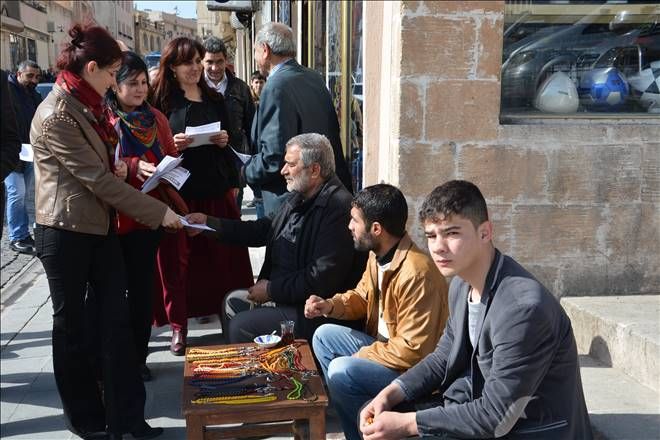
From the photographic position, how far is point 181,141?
4.17m

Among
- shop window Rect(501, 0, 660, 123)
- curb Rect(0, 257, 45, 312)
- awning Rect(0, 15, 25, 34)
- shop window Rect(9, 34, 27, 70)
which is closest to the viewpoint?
shop window Rect(501, 0, 660, 123)

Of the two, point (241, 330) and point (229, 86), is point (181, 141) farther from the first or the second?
point (241, 330)

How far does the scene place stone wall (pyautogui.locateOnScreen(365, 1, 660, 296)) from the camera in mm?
3740

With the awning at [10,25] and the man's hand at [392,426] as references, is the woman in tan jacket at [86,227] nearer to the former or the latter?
the man's hand at [392,426]

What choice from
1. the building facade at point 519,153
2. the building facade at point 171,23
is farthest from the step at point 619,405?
the building facade at point 171,23

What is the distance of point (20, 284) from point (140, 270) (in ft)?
10.1

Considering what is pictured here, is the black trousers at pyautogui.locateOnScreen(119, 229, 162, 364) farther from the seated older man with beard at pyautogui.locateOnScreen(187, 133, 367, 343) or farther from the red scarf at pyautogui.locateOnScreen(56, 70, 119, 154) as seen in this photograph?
the red scarf at pyautogui.locateOnScreen(56, 70, 119, 154)

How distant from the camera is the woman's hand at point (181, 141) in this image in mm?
Result: 4160

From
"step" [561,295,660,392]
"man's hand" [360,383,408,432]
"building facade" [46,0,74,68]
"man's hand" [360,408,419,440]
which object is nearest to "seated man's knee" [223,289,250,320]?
"man's hand" [360,383,408,432]

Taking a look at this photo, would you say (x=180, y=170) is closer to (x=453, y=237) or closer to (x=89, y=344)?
(x=89, y=344)

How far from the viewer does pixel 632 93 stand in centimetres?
404

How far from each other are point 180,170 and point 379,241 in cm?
128

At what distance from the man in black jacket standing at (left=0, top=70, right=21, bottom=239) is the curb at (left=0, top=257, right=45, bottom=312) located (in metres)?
2.40

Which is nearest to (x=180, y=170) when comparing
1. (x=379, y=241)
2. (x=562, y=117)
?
(x=379, y=241)
